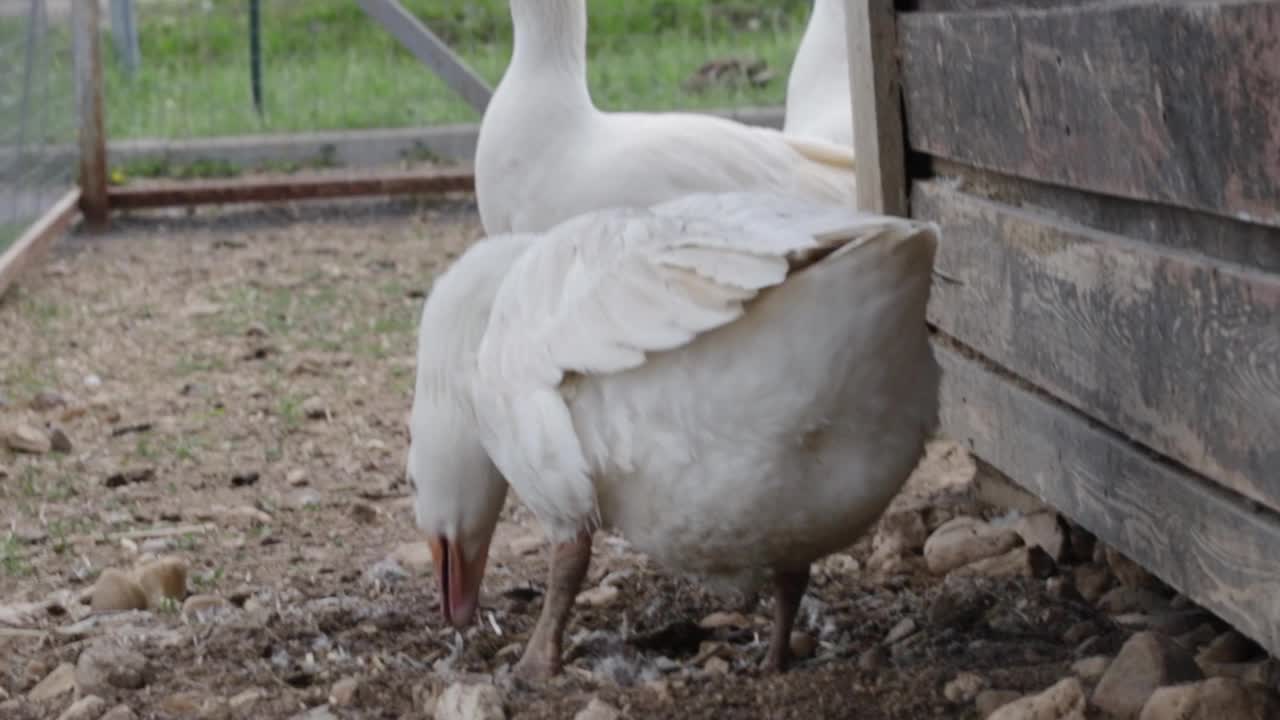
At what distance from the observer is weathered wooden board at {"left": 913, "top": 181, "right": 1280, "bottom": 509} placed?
2.29 metres

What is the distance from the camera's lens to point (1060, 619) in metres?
3.20

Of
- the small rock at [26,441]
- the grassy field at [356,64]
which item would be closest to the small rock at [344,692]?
the small rock at [26,441]

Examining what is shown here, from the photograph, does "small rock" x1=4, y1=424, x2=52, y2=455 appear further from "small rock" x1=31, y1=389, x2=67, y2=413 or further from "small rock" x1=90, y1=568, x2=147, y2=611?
"small rock" x1=90, y1=568, x2=147, y2=611

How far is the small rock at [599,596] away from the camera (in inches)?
139

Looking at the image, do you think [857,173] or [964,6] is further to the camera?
[857,173]

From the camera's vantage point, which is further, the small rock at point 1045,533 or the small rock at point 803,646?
the small rock at point 1045,533

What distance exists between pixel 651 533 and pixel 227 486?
6.83 feet

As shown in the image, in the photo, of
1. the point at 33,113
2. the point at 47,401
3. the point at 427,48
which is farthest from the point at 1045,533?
the point at 427,48

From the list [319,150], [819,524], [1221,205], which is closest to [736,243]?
[819,524]

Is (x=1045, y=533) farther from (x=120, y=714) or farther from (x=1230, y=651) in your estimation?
(x=120, y=714)

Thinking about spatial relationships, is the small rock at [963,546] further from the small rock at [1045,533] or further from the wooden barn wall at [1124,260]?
the wooden barn wall at [1124,260]

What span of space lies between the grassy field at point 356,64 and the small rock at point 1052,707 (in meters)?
7.63

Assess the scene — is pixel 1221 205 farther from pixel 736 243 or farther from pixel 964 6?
pixel 964 6

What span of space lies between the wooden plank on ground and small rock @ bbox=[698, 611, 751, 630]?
1.91 feet
